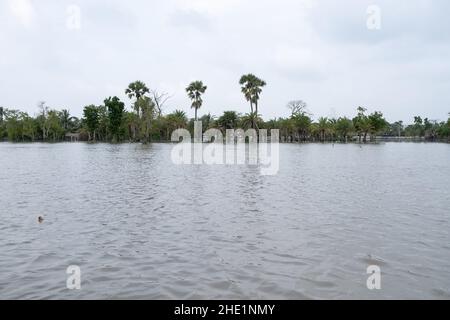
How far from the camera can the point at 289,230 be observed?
34.9 feet

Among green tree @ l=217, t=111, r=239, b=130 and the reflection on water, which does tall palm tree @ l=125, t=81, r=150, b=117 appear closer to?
green tree @ l=217, t=111, r=239, b=130

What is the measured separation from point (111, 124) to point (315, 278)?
321 feet

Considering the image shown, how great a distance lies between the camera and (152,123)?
317 ft

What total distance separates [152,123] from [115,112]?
9.92 metres

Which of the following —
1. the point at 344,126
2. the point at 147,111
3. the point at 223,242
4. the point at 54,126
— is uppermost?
the point at 147,111

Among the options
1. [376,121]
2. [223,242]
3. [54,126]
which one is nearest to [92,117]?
[54,126]

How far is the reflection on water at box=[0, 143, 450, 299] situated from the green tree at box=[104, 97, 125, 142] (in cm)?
8338

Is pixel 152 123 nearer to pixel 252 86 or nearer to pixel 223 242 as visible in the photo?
pixel 252 86

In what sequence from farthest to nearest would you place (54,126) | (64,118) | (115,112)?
(64,118)
(54,126)
(115,112)

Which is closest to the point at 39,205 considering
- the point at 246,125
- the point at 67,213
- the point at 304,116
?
the point at 67,213

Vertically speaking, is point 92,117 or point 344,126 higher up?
point 92,117

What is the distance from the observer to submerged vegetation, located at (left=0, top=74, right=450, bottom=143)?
85.9 metres
